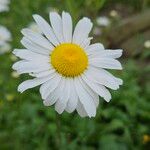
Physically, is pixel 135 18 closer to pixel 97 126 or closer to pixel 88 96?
pixel 97 126

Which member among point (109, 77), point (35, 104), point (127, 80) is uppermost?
point (109, 77)

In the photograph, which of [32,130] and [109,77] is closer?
[109,77]

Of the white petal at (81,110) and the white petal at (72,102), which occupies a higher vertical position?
the white petal at (72,102)

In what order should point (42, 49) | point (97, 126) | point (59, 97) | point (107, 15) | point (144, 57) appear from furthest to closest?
point (107, 15) → point (144, 57) → point (97, 126) → point (42, 49) → point (59, 97)

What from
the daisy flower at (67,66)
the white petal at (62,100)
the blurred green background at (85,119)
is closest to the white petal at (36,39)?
the daisy flower at (67,66)

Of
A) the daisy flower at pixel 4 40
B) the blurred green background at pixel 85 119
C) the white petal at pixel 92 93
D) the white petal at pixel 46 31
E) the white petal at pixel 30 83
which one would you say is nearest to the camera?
the white petal at pixel 30 83

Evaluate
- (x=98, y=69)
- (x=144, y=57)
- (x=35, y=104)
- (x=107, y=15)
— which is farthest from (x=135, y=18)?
(x=98, y=69)

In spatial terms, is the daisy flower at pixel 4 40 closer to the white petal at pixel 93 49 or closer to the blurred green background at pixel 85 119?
the blurred green background at pixel 85 119
